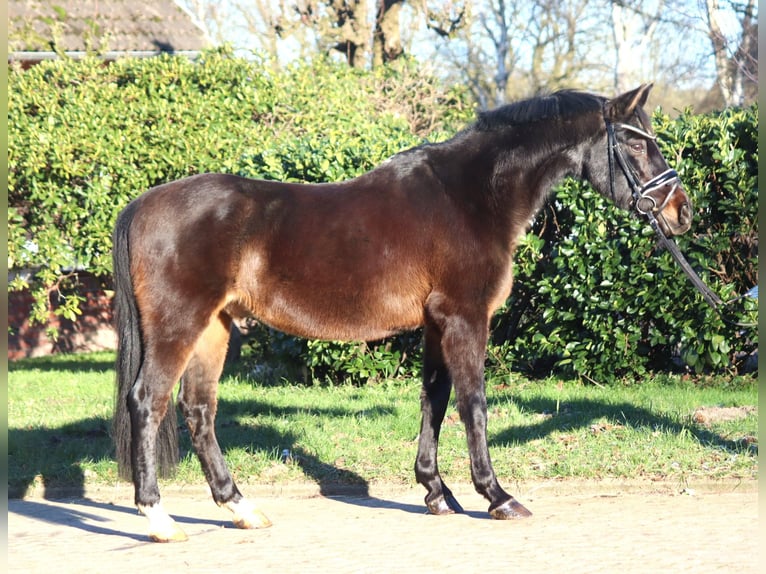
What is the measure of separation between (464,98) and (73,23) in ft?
23.9

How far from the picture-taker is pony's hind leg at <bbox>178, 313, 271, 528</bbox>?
590cm

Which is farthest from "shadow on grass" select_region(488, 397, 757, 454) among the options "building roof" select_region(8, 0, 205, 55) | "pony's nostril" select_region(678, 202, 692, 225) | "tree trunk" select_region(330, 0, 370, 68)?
"tree trunk" select_region(330, 0, 370, 68)

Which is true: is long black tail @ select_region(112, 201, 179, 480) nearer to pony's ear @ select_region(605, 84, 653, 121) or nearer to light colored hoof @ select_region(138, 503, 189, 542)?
light colored hoof @ select_region(138, 503, 189, 542)

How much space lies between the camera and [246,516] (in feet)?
19.3

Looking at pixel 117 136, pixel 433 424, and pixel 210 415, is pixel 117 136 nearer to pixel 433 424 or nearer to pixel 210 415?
pixel 210 415

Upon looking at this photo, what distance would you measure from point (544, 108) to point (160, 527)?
3495mm

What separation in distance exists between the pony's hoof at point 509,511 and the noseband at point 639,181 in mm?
1977

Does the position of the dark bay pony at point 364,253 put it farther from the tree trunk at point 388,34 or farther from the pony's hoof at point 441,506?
the tree trunk at point 388,34

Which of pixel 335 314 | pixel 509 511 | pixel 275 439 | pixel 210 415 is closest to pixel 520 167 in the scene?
pixel 335 314

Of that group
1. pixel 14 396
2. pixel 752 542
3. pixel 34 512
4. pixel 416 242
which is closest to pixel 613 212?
pixel 416 242

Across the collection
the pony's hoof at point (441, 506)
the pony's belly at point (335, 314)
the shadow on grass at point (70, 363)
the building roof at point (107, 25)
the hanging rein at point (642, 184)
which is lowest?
the shadow on grass at point (70, 363)

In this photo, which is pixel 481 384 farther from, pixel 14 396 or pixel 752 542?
pixel 14 396

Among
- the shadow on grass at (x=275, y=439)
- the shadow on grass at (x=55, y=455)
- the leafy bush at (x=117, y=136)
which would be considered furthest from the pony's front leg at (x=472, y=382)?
the leafy bush at (x=117, y=136)

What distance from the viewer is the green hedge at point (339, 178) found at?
9242 mm
